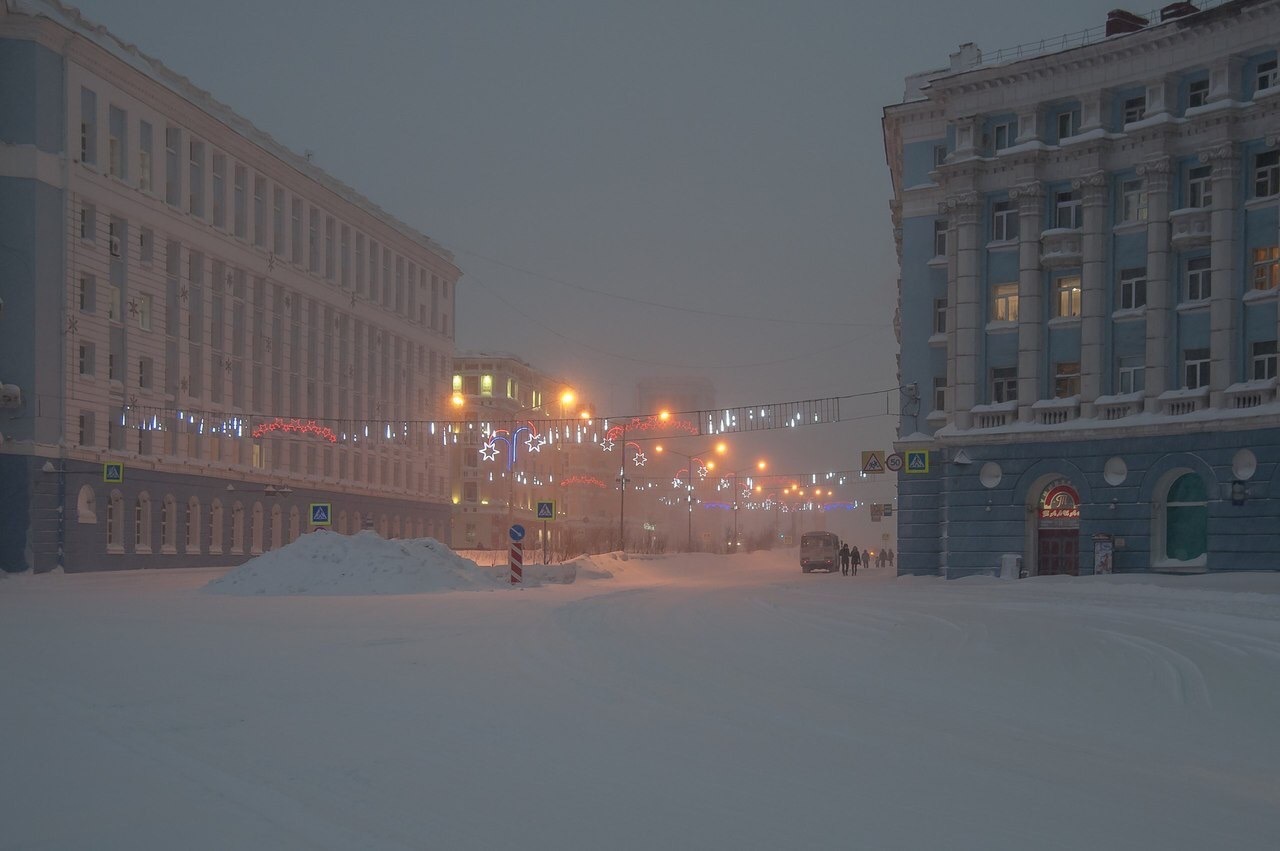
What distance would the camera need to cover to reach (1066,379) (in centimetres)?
4381

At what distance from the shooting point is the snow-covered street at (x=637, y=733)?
25.0 ft

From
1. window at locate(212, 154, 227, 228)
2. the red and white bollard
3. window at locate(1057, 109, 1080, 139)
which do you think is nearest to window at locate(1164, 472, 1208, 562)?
window at locate(1057, 109, 1080, 139)

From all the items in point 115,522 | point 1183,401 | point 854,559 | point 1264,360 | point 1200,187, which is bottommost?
point 854,559

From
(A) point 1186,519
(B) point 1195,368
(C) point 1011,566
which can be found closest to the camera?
(A) point 1186,519

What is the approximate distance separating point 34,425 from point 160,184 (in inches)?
582

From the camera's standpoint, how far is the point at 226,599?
106 feet

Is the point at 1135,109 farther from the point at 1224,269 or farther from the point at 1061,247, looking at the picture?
the point at 1224,269

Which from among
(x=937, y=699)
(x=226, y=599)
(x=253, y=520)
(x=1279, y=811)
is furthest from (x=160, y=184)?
(x=1279, y=811)

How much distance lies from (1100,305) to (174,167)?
43.3 meters

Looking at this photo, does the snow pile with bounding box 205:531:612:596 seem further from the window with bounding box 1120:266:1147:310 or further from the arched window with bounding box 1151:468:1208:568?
the window with bounding box 1120:266:1147:310

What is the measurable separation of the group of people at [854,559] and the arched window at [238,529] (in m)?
32.3

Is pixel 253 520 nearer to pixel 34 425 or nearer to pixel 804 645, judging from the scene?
pixel 34 425

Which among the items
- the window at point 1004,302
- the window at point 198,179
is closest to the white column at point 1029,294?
the window at point 1004,302

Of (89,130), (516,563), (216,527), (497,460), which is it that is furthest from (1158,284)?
(497,460)
